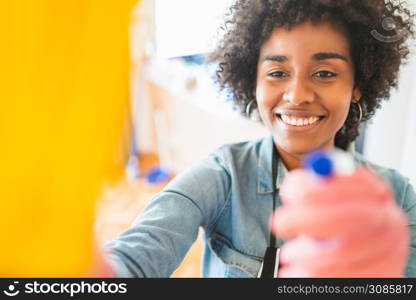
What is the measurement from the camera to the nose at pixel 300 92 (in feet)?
1.72

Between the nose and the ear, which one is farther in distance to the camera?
the ear

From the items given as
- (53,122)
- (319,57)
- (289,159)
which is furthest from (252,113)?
(53,122)

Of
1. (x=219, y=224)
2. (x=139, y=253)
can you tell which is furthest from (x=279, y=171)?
(x=139, y=253)

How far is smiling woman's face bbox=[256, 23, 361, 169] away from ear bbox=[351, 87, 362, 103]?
4 cm

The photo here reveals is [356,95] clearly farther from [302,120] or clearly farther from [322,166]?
[322,166]

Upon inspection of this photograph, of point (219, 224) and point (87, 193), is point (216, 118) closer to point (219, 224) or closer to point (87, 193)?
point (219, 224)

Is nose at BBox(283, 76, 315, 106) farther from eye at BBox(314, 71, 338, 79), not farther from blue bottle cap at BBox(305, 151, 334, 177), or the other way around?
blue bottle cap at BBox(305, 151, 334, 177)

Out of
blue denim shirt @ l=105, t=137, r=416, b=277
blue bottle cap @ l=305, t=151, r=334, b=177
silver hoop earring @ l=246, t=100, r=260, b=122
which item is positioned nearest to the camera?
blue bottle cap @ l=305, t=151, r=334, b=177

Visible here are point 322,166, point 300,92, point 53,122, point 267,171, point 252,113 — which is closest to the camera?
point 322,166

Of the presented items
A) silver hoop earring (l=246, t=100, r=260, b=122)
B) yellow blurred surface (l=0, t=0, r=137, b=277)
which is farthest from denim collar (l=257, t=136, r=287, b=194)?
yellow blurred surface (l=0, t=0, r=137, b=277)

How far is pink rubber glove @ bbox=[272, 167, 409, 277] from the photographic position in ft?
0.82

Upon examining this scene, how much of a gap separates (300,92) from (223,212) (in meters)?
0.23

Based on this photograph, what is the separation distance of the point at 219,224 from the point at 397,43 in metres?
0.42

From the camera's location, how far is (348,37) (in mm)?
572
